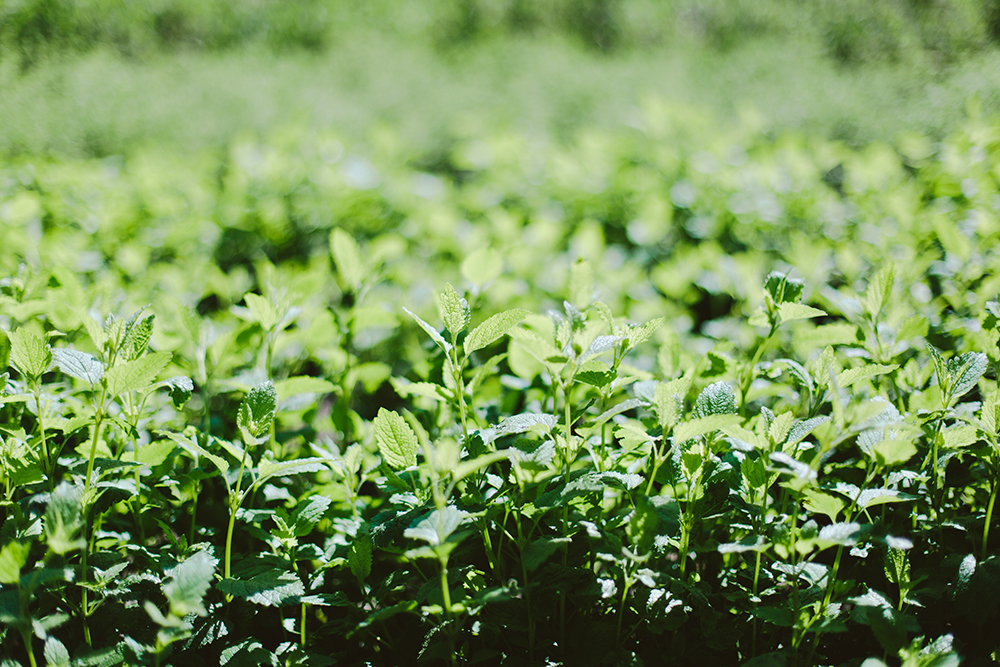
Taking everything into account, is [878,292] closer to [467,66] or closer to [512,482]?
[512,482]

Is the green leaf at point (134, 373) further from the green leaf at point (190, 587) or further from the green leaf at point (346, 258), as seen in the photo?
the green leaf at point (346, 258)

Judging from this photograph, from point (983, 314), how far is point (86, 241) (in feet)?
10.8

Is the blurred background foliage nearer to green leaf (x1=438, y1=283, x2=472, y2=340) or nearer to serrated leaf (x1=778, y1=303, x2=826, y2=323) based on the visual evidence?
serrated leaf (x1=778, y1=303, x2=826, y2=323)

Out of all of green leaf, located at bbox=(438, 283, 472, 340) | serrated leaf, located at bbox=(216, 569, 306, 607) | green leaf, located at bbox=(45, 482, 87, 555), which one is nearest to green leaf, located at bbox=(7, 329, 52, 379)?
green leaf, located at bbox=(45, 482, 87, 555)

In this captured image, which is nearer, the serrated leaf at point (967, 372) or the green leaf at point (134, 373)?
the green leaf at point (134, 373)

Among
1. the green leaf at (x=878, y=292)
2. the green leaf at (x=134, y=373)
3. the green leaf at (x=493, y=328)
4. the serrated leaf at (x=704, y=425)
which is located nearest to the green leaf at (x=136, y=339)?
the green leaf at (x=134, y=373)

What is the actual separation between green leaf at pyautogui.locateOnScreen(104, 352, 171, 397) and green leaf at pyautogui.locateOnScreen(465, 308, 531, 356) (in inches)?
22.6

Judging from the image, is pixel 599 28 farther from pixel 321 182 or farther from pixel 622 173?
pixel 321 182

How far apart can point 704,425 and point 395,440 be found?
0.59 meters

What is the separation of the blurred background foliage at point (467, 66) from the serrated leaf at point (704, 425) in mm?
3125

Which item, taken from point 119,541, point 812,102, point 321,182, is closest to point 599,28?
point 812,102

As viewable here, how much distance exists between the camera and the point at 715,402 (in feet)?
3.89

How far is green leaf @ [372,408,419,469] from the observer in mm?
1169

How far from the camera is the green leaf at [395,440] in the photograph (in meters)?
1.17
